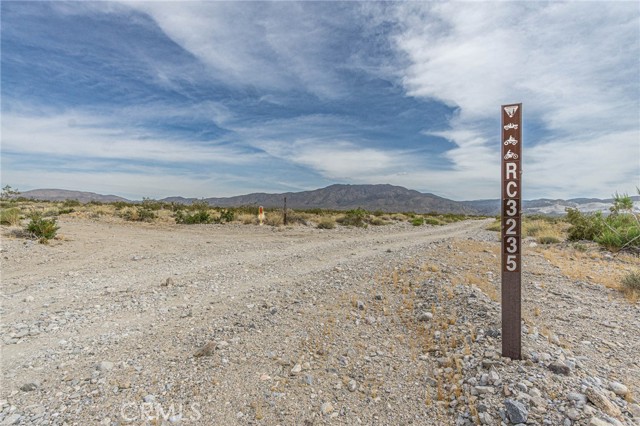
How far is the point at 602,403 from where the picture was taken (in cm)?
303

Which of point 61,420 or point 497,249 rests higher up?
point 497,249

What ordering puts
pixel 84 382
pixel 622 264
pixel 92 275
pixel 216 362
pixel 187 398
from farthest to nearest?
pixel 622 264 < pixel 92 275 < pixel 216 362 < pixel 84 382 < pixel 187 398

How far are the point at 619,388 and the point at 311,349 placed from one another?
332 cm

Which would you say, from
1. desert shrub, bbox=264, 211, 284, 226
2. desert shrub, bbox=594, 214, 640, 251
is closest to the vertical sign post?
desert shrub, bbox=594, 214, 640, 251

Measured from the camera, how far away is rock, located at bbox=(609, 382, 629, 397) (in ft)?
10.6

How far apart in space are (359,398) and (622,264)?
1038cm

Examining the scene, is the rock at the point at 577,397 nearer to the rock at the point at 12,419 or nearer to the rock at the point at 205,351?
the rock at the point at 205,351

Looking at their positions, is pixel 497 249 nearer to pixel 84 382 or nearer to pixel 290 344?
pixel 290 344

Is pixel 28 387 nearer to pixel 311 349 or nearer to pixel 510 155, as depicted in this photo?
pixel 311 349

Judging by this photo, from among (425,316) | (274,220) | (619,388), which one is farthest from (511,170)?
(274,220)

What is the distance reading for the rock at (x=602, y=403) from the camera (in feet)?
9.69

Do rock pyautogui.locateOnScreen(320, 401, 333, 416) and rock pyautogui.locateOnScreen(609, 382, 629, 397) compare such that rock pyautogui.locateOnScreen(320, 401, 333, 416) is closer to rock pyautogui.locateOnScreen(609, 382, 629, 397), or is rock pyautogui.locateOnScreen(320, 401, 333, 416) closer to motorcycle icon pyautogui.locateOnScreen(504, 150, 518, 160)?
rock pyautogui.locateOnScreen(609, 382, 629, 397)

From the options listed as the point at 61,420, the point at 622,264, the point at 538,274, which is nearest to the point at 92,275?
the point at 61,420

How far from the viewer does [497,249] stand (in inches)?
461
